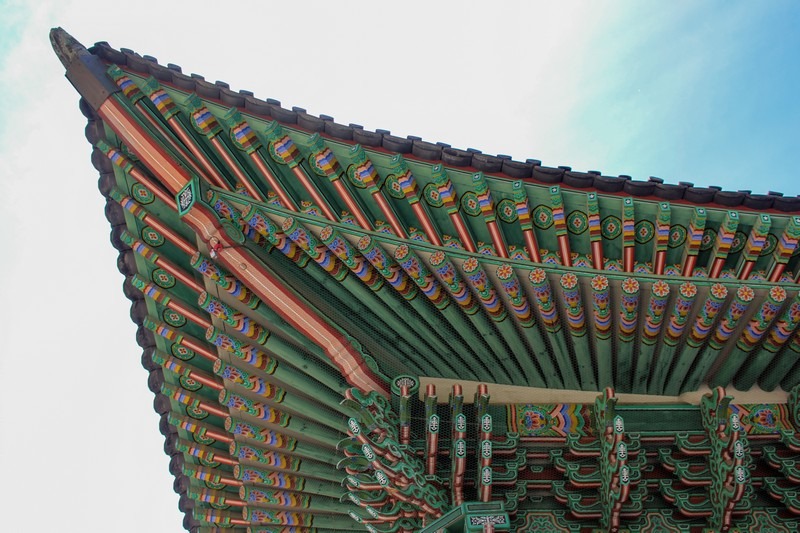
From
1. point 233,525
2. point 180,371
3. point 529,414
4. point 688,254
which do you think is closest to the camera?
point 688,254

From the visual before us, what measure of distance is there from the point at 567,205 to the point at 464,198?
42.5 inches

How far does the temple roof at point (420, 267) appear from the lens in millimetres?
9672

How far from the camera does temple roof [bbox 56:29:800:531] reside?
967cm

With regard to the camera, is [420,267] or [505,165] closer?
[505,165]

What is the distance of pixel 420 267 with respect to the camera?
10.0m

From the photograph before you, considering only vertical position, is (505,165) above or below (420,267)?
above

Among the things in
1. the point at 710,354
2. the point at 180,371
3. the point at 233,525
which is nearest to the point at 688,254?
the point at 710,354

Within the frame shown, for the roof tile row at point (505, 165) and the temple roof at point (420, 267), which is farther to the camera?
the temple roof at point (420, 267)

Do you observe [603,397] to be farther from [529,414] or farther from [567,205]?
[567,205]

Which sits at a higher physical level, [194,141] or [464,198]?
[194,141]

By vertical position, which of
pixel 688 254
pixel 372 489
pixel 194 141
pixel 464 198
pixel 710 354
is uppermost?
pixel 194 141

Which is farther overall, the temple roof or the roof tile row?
the temple roof

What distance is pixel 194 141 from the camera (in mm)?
10766

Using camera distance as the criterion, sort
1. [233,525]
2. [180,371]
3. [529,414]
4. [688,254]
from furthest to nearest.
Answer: [233,525], [180,371], [529,414], [688,254]
